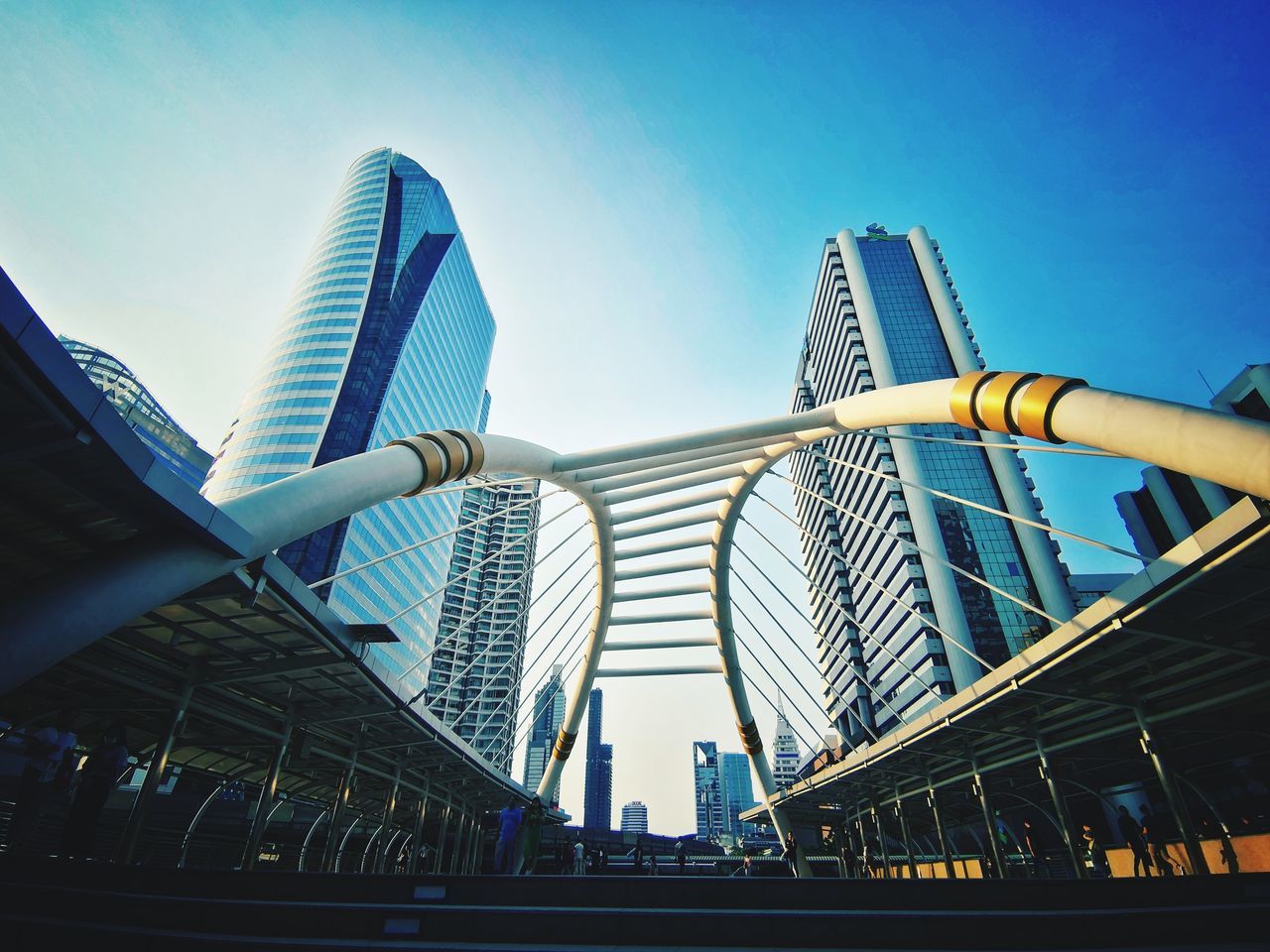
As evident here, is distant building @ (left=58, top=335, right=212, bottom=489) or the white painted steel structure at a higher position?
distant building @ (left=58, top=335, right=212, bottom=489)

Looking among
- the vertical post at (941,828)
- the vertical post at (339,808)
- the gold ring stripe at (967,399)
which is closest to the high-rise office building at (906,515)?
the vertical post at (941,828)

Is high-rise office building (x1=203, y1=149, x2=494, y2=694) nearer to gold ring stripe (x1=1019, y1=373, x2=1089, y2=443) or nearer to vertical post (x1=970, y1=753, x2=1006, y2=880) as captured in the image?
vertical post (x1=970, y1=753, x2=1006, y2=880)

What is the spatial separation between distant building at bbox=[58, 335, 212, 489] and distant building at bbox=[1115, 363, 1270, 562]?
115 m

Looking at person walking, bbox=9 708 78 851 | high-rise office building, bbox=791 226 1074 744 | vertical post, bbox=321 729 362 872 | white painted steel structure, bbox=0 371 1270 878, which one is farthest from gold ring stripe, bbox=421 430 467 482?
high-rise office building, bbox=791 226 1074 744

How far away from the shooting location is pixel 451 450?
12.1 m

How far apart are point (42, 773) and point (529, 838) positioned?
34.2 feet

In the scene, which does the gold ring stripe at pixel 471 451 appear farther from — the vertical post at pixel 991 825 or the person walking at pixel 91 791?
the vertical post at pixel 991 825

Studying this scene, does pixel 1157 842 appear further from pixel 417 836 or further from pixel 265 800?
pixel 417 836

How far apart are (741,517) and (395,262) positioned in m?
86.7

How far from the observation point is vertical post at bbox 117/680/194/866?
1039cm

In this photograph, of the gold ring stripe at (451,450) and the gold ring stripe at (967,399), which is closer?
the gold ring stripe at (967,399)

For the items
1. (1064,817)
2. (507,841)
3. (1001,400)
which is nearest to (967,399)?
(1001,400)

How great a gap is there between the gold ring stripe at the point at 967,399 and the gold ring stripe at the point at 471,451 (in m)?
9.16

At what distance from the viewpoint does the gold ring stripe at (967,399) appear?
10883 millimetres
